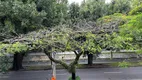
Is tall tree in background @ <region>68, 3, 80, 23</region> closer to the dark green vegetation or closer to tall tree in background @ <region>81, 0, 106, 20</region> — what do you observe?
the dark green vegetation

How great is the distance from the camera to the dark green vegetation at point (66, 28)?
30.8 ft

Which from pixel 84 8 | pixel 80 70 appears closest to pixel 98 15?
pixel 84 8

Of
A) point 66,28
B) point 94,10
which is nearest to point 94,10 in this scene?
point 94,10

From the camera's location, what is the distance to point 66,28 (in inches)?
415

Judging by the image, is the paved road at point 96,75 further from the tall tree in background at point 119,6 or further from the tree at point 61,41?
the tree at point 61,41

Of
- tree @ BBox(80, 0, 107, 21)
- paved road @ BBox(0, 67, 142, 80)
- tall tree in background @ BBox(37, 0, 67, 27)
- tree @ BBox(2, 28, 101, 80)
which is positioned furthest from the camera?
tree @ BBox(80, 0, 107, 21)

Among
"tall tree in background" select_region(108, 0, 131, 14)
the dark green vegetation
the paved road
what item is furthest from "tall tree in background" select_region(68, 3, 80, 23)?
the paved road

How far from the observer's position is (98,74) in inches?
704

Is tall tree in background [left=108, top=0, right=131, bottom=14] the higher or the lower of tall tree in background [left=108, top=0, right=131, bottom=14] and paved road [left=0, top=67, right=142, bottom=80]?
the higher

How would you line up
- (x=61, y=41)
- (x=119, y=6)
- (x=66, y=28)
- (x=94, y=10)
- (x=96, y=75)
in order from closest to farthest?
(x=61, y=41), (x=66, y=28), (x=96, y=75), (x=94, y=10), (x=119, y=6)

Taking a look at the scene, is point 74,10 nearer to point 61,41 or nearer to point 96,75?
point 96,75

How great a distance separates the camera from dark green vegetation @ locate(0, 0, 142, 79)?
938cm

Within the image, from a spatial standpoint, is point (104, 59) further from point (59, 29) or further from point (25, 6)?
point (59, 29)

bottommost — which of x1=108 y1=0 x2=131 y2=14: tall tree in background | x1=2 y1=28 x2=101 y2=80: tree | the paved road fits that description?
the paved road
